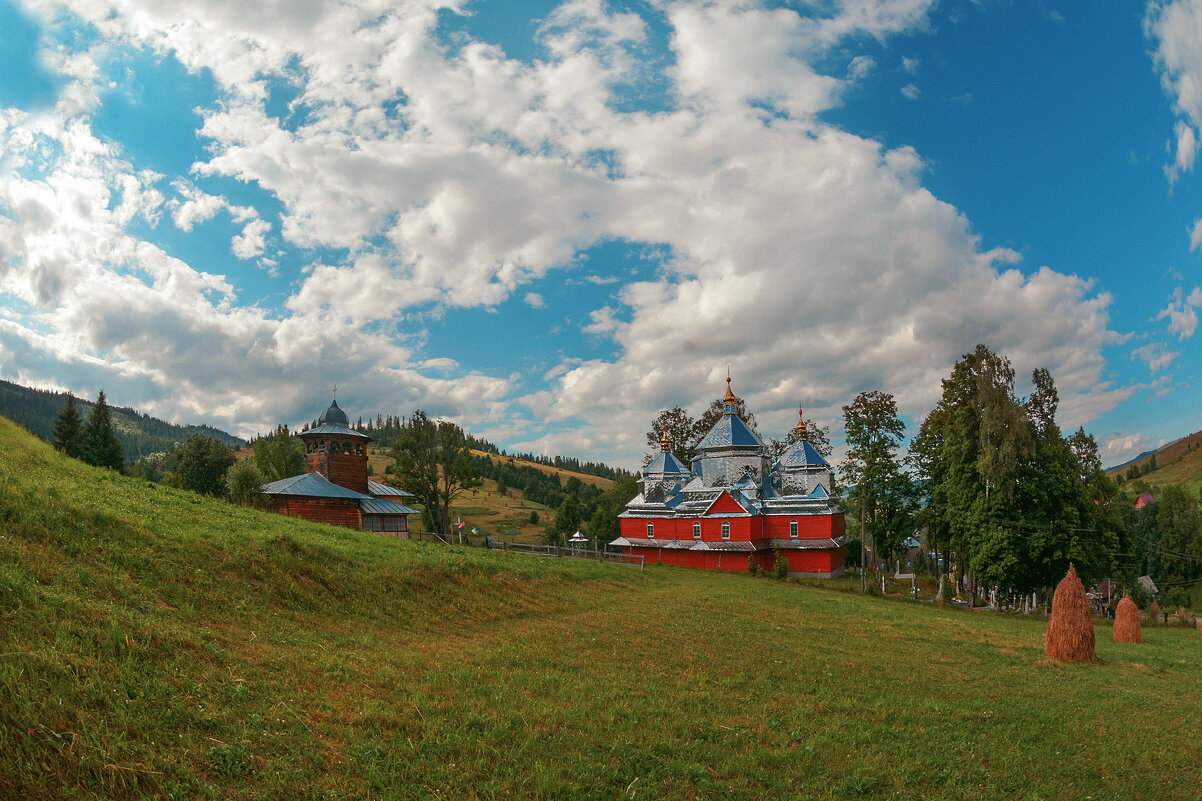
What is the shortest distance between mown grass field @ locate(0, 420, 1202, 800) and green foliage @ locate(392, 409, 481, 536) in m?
31.9

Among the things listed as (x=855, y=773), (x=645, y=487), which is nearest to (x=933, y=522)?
(x=645, y=487)

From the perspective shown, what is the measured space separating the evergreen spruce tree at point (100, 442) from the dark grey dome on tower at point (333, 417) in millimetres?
29523

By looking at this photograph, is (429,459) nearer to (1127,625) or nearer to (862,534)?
(862,534)

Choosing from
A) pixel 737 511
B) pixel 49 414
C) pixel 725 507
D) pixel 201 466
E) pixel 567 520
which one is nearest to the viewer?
pixel 737 511

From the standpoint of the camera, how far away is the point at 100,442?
56.1m

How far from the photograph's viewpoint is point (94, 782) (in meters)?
5.18

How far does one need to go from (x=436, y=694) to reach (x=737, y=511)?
37422 millimetres

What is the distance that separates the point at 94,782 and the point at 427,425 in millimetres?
45295

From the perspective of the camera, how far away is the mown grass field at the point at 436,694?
19.8 ft

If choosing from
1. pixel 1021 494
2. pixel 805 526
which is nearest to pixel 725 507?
pixel 805 526

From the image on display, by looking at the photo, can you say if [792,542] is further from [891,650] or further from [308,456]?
[308,456]

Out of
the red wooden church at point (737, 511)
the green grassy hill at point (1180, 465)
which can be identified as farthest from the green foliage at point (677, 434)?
the green grassy hill at point (1180, 465)

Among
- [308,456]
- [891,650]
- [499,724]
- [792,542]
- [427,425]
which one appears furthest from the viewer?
[427,425]

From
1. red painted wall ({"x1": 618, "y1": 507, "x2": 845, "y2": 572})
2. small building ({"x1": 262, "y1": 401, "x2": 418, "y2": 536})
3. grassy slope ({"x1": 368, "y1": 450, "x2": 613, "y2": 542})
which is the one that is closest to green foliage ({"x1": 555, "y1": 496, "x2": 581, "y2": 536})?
grassy slope ({"x1": 368, "y1": 450, "x2": 613, "y2": 542})
